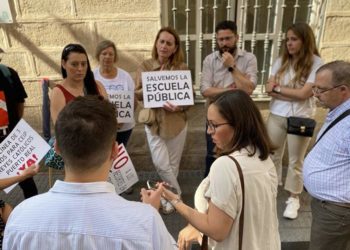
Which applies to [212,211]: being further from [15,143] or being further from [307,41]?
[307,41]

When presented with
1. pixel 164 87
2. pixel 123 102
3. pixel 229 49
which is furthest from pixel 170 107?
pixel 229 49

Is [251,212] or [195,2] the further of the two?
[195,2]

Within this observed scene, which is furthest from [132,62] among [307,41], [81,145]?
[81,145]

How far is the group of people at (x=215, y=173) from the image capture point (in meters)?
0.97

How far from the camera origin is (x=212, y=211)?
1477 millimetres

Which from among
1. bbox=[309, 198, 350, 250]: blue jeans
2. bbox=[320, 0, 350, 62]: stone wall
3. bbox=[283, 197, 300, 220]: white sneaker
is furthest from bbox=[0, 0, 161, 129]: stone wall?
bbox=[309, 198, 350, 250]: blue jeans

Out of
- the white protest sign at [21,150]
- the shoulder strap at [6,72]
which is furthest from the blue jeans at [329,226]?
the shoulder strap at [6,72]

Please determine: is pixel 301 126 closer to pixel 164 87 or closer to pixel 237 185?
pixel 164 87

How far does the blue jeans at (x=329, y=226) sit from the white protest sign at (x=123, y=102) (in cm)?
198

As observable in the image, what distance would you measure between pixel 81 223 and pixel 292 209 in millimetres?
2926

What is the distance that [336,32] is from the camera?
3.98 metres

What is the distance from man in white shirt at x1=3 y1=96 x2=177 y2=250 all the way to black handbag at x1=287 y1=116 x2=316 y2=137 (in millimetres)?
2312

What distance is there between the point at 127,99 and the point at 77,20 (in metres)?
1.34

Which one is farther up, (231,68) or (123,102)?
(231,68)
